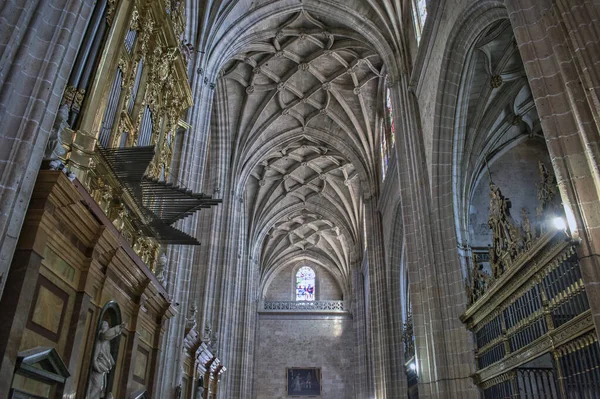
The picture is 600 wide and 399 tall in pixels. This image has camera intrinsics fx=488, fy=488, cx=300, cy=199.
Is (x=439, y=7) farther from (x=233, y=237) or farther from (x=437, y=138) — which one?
(x=233, y=237)

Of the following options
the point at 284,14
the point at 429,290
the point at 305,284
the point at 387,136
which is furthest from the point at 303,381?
the point at 284,14

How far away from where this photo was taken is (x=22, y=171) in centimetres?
395

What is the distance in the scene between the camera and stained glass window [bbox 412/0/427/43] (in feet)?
39.0

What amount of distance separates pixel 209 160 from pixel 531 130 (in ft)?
36.1

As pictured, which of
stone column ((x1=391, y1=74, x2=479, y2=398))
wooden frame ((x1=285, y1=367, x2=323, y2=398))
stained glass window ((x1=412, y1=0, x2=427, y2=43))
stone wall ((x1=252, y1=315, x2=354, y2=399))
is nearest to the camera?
stone column ((x1=391, y1=74, x2=479, y2=398))

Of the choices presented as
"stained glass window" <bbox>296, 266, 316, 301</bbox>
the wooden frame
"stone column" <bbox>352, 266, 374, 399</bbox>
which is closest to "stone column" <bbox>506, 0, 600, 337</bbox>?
"stone column" <bbox>352, 266, 374, 399</bbox>

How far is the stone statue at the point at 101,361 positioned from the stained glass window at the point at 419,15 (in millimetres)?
9790

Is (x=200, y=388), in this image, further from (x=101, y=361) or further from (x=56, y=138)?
(x=56, y=138)

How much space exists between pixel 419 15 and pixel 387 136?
531 cm

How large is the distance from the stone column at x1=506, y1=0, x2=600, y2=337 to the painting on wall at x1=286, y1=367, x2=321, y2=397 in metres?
23.8

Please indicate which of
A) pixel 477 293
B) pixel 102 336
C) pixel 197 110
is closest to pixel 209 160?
pixel 197 110

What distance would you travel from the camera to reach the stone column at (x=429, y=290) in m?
9.10

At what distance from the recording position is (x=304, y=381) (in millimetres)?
26625

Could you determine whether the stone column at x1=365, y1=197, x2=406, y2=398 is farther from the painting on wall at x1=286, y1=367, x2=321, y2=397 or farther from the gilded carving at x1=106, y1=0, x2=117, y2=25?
the gilded carving at x1=106, y1=0, x2=117, y2=25
